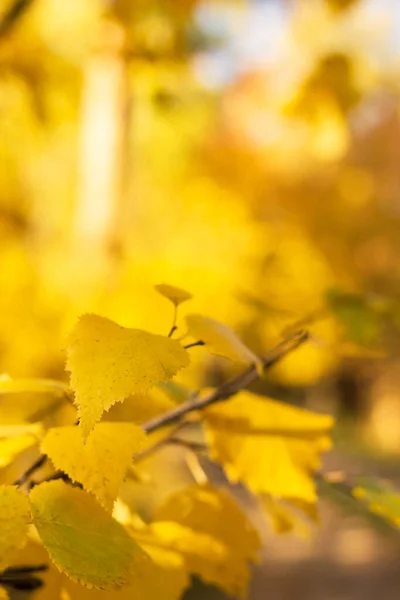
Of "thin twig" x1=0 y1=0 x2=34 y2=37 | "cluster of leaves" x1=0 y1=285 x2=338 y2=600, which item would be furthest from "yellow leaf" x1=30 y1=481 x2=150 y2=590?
"thin twig" x1=0 y1=0 x2=34 y2=37

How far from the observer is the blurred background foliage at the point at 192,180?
40.2 inches

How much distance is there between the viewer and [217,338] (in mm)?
322

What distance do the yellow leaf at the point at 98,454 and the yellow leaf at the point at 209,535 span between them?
0.11 meters

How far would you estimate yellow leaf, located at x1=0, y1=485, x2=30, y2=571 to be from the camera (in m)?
0.24

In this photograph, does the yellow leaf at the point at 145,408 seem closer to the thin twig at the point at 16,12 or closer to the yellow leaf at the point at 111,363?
the yellow leaf at the point at 111,363

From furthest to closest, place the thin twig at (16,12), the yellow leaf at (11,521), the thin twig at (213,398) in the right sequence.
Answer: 1. the thin twig at (16,12)
2. the thin twig at (213,398)
3. the yellow leaf at (11,521)

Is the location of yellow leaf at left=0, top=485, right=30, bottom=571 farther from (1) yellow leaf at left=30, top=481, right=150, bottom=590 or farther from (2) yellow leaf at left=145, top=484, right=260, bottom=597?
(2) yellow leaf at left=145, top=484, right=260, bottom=597

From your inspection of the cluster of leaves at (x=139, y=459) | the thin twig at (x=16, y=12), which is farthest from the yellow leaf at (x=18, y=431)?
the thin twig at (x=16, y=12)

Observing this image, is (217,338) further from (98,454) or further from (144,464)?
(144,464)

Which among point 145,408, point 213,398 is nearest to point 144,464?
point 145,408

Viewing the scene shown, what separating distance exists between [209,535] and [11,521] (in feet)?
0.59

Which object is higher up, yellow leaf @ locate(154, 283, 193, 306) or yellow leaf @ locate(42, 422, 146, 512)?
yellow leaf @ locate(154, 283, 193, 306)

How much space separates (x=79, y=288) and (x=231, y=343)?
7.33 ft

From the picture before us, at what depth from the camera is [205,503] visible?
42 centimetres
